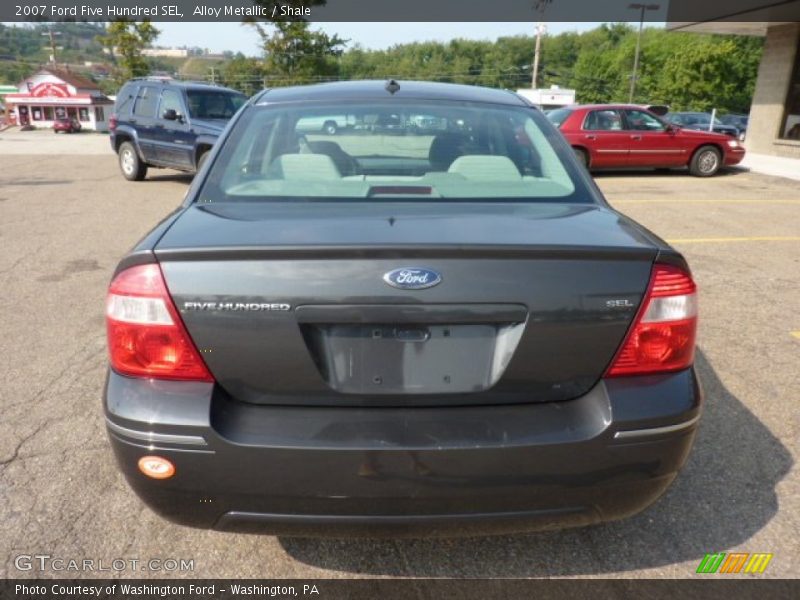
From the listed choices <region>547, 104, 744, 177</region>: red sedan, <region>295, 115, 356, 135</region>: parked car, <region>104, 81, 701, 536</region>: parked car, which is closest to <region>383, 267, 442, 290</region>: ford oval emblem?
<region>104, 81, 701, 536</region>: parked car

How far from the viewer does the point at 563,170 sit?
266cm

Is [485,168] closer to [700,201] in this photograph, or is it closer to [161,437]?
[161,437]

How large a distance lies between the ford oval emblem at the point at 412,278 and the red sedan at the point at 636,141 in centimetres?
1293

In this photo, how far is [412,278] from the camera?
1.74 m

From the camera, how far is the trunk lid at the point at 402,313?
5.71 ft

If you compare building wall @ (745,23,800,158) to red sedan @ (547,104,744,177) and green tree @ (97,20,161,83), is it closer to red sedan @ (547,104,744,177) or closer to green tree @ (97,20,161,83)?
red sedan @ (547,104,744,177)

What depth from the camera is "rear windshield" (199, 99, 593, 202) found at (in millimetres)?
2420

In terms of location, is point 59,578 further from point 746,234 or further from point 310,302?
point 746,234

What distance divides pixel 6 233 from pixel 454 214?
24.8ft

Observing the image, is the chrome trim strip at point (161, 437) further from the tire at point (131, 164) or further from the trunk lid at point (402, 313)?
the tire at point (131, 164)

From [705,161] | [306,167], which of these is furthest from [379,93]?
[705,161]

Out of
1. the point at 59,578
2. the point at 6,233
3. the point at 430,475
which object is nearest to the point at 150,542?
the point at 59,578

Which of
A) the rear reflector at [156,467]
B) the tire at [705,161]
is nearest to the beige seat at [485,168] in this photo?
the rear reflector at [156,467]

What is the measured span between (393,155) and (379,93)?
0.37 metres
